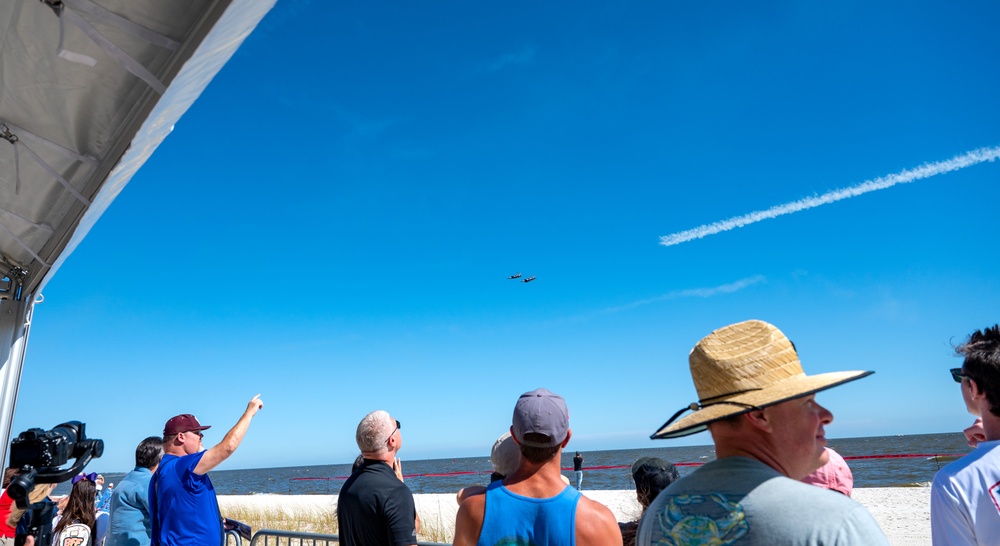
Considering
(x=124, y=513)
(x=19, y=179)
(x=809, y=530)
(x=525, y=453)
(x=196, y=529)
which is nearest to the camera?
(x=809, y=530)

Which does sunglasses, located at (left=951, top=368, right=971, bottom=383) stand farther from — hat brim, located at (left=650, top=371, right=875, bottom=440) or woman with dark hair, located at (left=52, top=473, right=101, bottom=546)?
woman with dark hair, located at (left=52, top=473, right=101, bottom=546)

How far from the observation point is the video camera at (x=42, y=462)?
297cm

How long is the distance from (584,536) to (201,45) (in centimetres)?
223

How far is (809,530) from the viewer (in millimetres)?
1220

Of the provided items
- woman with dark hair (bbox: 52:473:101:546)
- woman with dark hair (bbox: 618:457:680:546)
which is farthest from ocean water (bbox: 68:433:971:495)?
woman with dark hair (bbox: 52:473:101:546)

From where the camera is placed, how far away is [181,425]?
167 inches

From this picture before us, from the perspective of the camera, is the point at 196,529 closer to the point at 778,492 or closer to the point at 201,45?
the point at 201,45

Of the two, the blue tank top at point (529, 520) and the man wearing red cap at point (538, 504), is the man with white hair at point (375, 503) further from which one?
the blue tank top at point (529, 520)

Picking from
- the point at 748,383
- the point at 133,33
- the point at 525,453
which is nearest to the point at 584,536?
the point at 525,453

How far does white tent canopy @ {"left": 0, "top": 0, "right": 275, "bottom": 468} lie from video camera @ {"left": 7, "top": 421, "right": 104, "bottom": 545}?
3.68 feet

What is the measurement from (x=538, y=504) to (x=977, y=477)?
154cm

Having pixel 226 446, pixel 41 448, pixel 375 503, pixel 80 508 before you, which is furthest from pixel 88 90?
→ pixel 80 508

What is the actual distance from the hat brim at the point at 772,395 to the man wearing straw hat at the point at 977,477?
0.95m

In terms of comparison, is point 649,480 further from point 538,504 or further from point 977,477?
point 977,477
